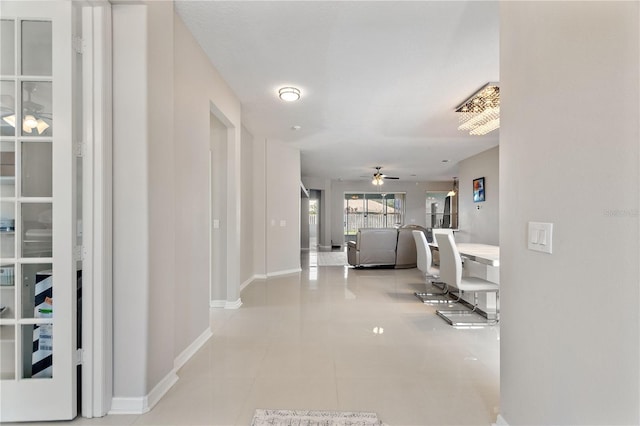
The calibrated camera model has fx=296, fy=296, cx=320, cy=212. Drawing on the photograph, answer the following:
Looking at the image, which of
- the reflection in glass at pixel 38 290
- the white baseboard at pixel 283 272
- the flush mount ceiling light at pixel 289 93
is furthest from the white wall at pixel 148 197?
the white baseboard at pixel 283 272

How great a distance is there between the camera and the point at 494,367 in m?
Answer: 2.23

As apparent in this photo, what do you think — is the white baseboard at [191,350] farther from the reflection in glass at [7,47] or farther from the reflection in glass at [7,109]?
the reflection in glass at [7,47]

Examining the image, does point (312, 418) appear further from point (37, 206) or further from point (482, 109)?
point (482, 109)

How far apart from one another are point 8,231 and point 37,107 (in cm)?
69

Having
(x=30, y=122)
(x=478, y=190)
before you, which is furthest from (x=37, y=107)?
(x=478, y=190)

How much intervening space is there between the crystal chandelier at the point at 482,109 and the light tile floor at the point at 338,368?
253 centimetres

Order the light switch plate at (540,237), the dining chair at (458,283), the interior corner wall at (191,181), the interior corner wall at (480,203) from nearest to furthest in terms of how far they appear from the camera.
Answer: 1. the light switch plate at (540,237)
2. the interior corner wall at (191,181)
3. the dining chair at (458,283)
4. the interior corner wall at (480,203)

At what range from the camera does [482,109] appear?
368 cm

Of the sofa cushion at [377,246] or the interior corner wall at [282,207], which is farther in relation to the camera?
the sofa cushion at [377,246]

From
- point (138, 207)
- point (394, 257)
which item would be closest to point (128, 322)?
point (138, 207)

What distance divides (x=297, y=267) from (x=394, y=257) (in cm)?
214

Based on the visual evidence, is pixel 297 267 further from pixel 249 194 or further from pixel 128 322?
pixel 128 322

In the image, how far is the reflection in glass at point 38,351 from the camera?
163 cm

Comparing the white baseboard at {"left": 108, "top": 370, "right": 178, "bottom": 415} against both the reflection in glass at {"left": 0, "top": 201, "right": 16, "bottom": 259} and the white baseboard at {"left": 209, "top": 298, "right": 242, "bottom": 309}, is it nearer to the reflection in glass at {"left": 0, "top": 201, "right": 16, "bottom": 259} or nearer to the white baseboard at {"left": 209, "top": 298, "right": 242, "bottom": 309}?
the reflection in glass at {"left": 0, "top": 201, "right": 16, "bottom": 259}
